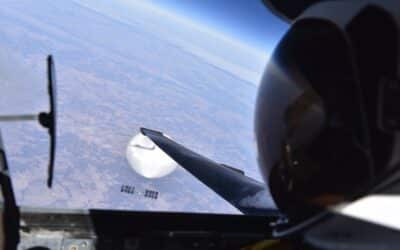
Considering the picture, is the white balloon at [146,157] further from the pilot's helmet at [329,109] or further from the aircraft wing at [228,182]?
the pilot's helmet at [329,109]

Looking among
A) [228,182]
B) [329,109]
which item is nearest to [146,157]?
[228,182]

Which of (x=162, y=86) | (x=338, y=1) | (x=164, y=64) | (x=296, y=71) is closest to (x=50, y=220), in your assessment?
(x=296, y=71)

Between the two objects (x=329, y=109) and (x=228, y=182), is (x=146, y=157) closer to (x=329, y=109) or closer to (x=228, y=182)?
(x=228, y=182)

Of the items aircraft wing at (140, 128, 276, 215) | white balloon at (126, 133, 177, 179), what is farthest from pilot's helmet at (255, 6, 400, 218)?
white balloon at (126, 133, 177, 179)

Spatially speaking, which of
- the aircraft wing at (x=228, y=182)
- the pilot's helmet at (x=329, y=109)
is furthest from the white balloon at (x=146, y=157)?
the pilot's helmet at (x=329, y=109)

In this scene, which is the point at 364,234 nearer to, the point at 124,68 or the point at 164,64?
the point at 124,68
